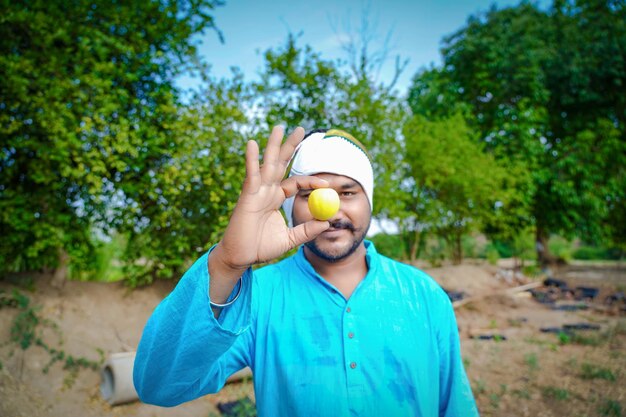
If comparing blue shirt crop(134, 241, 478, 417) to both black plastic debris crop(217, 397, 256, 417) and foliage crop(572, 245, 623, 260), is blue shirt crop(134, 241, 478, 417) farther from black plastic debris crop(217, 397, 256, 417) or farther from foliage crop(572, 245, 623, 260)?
foliage crop(572, 245, 623, 260)

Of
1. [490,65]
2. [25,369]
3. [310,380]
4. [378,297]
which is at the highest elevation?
[490,65]

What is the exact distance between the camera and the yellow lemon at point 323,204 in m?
1.55

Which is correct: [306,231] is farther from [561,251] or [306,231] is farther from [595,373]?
[561,251]

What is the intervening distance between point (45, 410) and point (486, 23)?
21134mm

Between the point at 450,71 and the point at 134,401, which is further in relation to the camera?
the point at 450,71

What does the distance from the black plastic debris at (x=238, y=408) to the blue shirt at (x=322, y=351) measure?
2.59m

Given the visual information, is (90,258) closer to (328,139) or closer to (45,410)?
(45,410)

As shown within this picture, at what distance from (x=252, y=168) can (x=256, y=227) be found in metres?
0.20

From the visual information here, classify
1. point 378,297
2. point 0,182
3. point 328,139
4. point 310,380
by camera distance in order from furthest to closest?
point 0,182 → point 328,139 → point 378,297 → point 310,380

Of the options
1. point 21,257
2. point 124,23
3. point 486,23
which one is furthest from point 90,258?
point 486,23

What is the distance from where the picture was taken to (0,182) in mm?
5230

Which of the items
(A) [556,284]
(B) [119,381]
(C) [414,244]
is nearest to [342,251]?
(B) [119,381]

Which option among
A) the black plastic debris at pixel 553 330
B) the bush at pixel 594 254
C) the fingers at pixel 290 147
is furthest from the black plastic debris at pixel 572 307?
the bush at pixel 594 254

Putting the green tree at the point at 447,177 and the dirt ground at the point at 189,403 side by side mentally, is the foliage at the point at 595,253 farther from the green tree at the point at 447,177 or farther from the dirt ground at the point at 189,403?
the dirt ground at the point at 189,403
